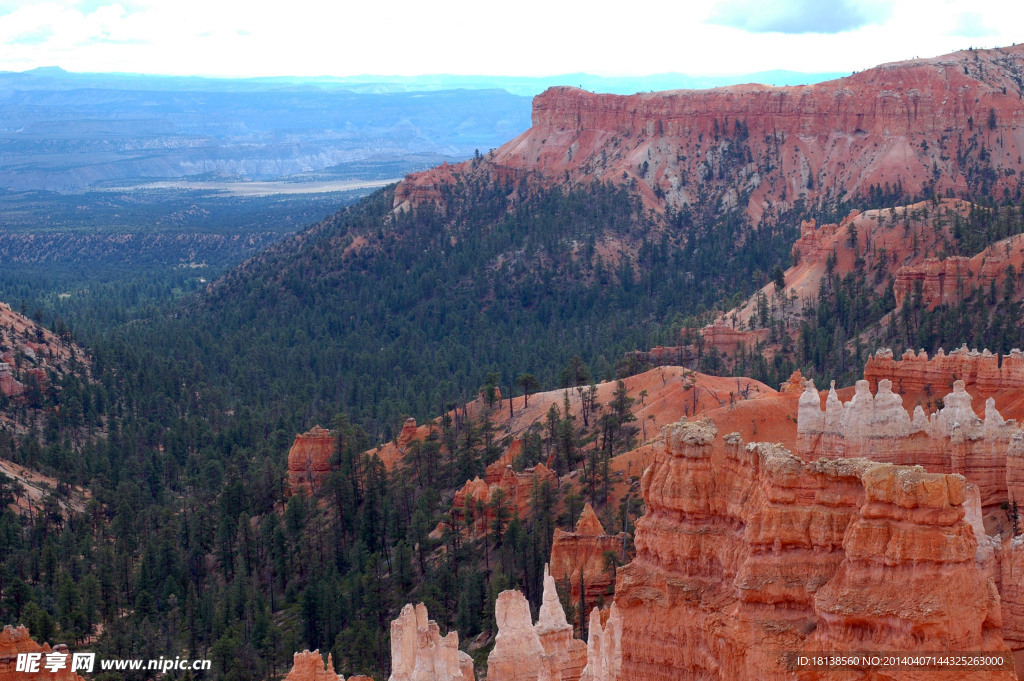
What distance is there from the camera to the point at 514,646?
1460 inches

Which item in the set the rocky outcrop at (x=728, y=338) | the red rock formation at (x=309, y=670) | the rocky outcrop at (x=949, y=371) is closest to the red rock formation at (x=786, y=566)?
the red rock formation at (x=309, y=670)

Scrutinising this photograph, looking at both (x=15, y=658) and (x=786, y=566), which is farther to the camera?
(x=15, y=658)

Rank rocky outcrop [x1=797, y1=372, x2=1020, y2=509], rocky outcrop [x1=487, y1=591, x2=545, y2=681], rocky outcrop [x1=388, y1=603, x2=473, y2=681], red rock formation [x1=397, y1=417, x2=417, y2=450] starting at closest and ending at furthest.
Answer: rocky outcrop [x1=388, y1=603, x2=473, y2=681]
rocky outcrop [x1=487, y1=591, x2=545, y2=681]
rocky outcrop [x1=797, y1=372, x2=1020, y2=509]
red rock formation [x1=397, y1=417, x2=417, y2=450]

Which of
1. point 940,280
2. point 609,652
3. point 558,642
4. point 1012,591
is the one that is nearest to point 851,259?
point 940,280

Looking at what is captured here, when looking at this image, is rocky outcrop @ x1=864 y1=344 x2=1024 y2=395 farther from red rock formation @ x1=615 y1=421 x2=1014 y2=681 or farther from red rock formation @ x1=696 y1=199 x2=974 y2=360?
red rock formation @ x1=696 y1=199 x2=974 y2=360

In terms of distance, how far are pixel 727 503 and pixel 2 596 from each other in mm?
57976

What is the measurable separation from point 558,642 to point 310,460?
60.4 meters

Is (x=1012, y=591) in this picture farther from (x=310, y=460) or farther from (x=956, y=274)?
(x=956, y=274)

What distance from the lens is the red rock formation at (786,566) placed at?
24625mm

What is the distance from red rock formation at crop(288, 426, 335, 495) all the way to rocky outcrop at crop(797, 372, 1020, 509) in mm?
52958

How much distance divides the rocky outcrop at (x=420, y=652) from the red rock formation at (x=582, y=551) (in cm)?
1954

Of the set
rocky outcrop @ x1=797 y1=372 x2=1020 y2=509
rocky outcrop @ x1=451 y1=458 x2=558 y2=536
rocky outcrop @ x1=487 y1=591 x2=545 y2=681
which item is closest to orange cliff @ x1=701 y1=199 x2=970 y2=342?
rocky outcrop @ x1=451 y1=458 x2=558 y2=536

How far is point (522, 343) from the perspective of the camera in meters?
160

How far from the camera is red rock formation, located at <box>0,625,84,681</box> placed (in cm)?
3928
